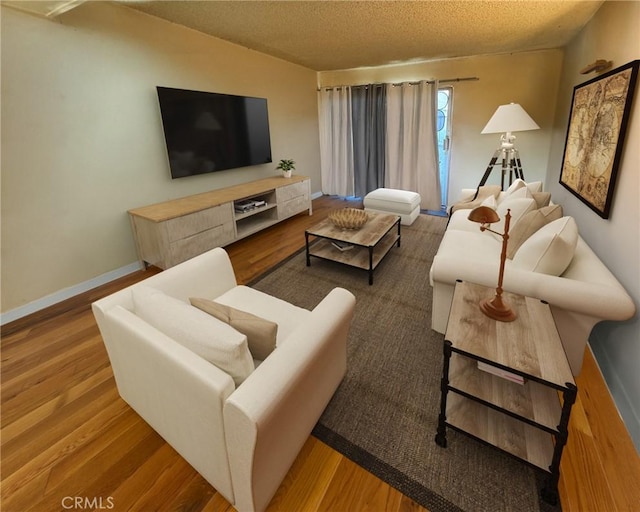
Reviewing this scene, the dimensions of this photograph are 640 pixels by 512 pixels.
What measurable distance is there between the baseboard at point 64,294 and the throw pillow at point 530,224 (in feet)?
10.9

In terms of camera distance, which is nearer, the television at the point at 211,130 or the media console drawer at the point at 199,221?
the media console drawer at the point at 199,221

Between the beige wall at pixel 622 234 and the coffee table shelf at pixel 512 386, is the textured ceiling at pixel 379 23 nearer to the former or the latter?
the beige wall at pixel 622 234

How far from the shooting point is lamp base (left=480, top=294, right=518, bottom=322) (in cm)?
141

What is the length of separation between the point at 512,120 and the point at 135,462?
4217mm

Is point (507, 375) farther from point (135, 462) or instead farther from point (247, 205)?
point (247, 205)

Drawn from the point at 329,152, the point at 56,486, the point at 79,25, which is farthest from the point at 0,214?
the point at 329,152

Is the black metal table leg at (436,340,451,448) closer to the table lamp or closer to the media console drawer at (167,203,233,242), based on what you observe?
the table lamp

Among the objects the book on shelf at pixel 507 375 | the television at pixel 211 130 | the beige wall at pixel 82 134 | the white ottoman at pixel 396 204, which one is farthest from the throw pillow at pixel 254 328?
the white ottoman at pixel 396 204

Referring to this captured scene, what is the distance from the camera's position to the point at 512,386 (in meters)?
1.32

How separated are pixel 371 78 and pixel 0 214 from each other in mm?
4946

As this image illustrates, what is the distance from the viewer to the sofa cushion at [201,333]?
1.06 metres

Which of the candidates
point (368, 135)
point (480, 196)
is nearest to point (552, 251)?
point (480, 196)

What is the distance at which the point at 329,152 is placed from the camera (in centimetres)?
581

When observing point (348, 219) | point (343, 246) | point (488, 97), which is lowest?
point (343, 246)
